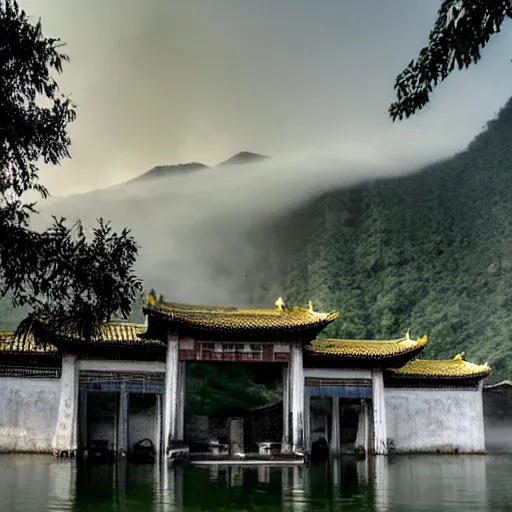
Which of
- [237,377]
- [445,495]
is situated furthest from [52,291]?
[237,377]

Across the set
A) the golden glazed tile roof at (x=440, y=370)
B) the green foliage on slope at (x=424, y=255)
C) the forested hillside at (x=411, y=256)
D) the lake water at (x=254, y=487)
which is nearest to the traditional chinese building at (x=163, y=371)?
the golden glazed tile roof at (x=440, y=370)

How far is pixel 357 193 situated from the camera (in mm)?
71188

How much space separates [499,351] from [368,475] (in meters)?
32.6

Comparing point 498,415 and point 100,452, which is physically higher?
point 498,415

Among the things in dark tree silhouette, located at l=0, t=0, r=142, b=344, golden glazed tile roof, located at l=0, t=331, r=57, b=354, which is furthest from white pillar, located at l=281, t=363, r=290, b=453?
dark tree silhouette, located at l=0, t=0, r=142, b=344

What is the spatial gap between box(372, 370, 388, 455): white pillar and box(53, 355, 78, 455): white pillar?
8.85 m

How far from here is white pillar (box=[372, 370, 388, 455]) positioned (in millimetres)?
22188

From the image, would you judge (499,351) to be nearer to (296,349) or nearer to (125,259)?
(296,349)

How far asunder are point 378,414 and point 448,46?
16.8 meters

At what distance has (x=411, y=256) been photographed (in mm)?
59250

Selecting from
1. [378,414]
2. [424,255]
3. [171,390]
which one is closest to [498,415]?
[378,414]

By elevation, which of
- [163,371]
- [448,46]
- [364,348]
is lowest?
[163,371]

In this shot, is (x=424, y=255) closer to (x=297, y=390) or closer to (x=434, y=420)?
(x=434, y=420)

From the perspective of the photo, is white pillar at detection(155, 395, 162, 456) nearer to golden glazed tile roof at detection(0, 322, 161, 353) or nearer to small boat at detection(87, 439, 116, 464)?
small boat at detection(87, 439, 116, 464)
